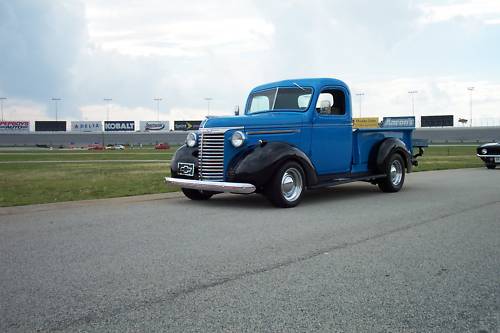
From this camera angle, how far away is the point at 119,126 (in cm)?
10356

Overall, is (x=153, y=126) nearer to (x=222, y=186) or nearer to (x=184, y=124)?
(x=184, y=124)

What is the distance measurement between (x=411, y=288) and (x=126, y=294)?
2327mm

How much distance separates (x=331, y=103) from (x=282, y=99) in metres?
1.00

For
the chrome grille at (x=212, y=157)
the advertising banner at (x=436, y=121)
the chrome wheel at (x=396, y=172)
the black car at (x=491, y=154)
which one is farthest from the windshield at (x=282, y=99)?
the advertising banner at (x=436, y=121)

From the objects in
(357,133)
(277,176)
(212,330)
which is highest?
(357,133)

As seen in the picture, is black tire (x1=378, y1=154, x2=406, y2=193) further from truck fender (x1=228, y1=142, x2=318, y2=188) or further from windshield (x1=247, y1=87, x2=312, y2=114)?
truck fender (x1=228, y1=142, x2=318, y2=188)

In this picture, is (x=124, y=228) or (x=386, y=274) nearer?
(x=386, y=274)

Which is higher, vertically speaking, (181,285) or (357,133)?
(357,133)

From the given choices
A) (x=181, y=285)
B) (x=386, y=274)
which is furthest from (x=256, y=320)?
(x=386, y=274)

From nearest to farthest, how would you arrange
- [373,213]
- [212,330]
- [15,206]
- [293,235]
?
[212,330] < [293,235] < [373,213] < [15,206]

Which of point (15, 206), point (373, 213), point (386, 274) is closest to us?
point (386, 274)

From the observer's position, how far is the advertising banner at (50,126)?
328 feet

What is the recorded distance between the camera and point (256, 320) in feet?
11.4

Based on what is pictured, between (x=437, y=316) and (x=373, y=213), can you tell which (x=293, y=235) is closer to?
(x=373, y=213)
